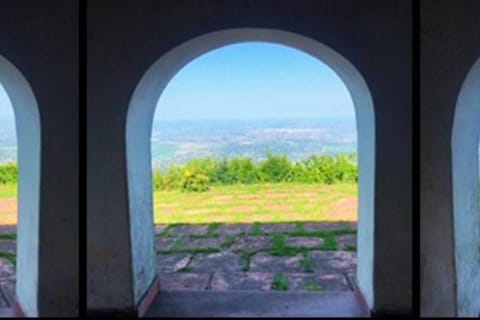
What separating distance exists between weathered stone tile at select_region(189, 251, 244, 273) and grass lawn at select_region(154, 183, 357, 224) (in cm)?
32

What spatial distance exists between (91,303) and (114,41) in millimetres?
1136

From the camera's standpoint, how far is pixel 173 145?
2.73 meters

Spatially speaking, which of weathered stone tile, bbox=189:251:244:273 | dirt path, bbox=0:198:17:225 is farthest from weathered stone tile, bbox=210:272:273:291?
dirt path, bbox=0:198:17:225

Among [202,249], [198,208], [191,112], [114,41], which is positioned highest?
[114,41]

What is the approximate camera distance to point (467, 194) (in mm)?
2086

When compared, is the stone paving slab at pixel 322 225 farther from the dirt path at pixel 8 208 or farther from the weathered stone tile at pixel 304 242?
the dirt path at pixel 8 208

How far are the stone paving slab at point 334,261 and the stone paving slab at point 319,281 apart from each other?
87 millimetres

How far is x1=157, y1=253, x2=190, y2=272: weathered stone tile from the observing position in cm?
308

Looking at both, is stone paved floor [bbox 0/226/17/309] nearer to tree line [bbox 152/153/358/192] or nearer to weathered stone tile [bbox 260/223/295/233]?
tree line [bbox 152/153/358/192]

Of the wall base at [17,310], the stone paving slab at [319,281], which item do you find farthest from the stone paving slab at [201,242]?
the wall base at [17,310]

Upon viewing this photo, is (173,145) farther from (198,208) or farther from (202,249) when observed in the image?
(202,249)

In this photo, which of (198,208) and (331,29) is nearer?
(331,29)

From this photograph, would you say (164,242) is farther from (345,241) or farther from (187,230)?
(345,241)

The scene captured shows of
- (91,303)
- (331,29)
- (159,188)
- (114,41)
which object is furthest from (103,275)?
(331,29)
